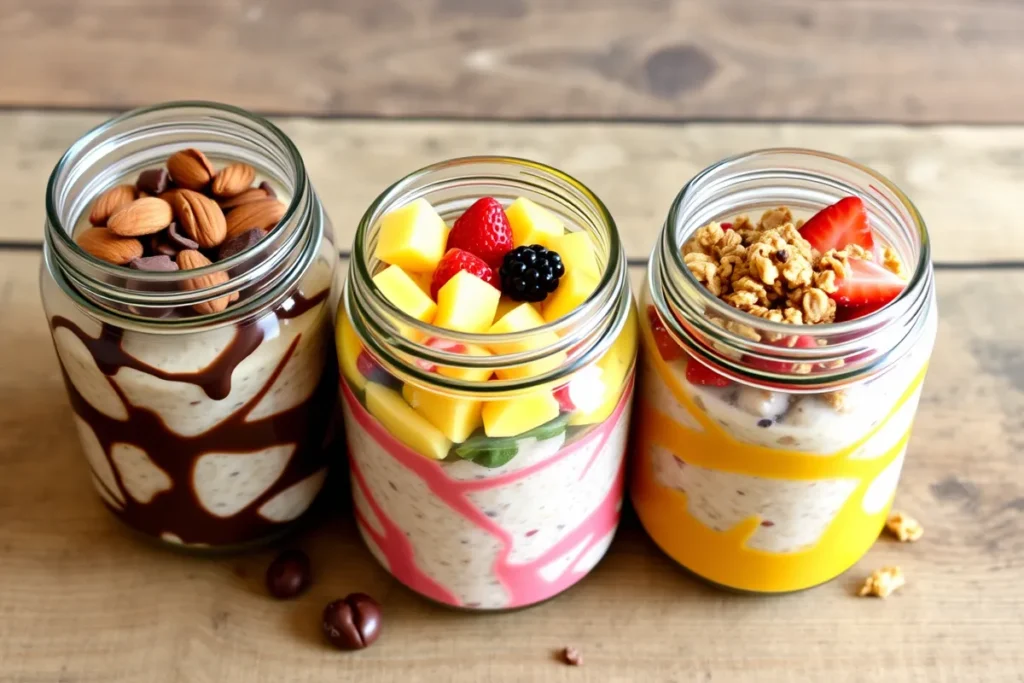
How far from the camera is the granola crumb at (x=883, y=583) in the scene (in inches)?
46.0

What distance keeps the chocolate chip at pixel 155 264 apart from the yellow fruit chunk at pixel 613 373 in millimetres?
368

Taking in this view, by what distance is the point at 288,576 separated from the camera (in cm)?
116

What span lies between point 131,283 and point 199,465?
0.68 ft

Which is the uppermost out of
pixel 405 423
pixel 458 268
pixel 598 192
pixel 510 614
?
pixel 458 268

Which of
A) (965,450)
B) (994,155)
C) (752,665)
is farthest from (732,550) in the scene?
(994,155)

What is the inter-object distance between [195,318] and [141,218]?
112 mm

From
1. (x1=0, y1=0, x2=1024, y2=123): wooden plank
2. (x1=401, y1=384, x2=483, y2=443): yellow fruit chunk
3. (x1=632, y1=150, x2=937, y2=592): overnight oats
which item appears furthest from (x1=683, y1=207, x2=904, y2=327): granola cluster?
(x1=0, y1=0, x2=1024, y2=123): wooden plank

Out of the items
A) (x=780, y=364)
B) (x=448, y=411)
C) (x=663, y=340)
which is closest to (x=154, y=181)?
(x=448, y=411)

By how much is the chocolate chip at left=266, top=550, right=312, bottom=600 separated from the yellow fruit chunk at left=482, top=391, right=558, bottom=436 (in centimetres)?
33

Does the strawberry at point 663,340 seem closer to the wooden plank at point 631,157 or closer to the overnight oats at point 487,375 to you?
the overnight oats at point 487,375

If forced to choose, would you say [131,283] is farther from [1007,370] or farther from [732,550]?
[1007,370]

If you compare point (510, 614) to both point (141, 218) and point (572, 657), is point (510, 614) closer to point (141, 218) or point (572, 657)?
point (572, 657)

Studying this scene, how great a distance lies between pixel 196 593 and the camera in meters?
1.18

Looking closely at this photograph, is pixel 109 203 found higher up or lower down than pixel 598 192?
higher up
